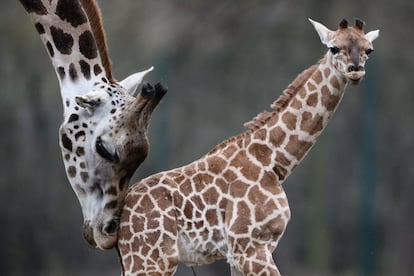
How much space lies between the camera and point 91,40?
512 centimetres

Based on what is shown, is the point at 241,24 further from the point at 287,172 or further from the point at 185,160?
the point at 287,172

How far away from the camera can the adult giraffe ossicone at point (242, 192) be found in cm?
477

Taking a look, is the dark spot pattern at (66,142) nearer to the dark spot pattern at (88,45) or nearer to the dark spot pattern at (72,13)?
the dark spot pattern at (88,45)

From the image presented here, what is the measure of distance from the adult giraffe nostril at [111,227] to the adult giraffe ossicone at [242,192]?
3 centimetres

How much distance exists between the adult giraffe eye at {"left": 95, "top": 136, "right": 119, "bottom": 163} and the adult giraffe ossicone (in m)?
0.23

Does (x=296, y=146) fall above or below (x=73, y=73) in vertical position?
below

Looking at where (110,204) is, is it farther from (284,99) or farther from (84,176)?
(284,99)

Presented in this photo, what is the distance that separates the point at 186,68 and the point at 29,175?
6.14ft

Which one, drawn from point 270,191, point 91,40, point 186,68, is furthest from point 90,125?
point 186,68

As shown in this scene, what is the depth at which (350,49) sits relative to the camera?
15.3ft

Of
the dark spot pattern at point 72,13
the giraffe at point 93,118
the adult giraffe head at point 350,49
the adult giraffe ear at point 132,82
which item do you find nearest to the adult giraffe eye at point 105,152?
the giraffe at point 93,118

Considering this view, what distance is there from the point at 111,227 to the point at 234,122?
19.7 feet

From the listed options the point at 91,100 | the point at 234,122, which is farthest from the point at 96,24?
the point at 234,122

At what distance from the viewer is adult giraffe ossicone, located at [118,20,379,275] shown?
188 inches
